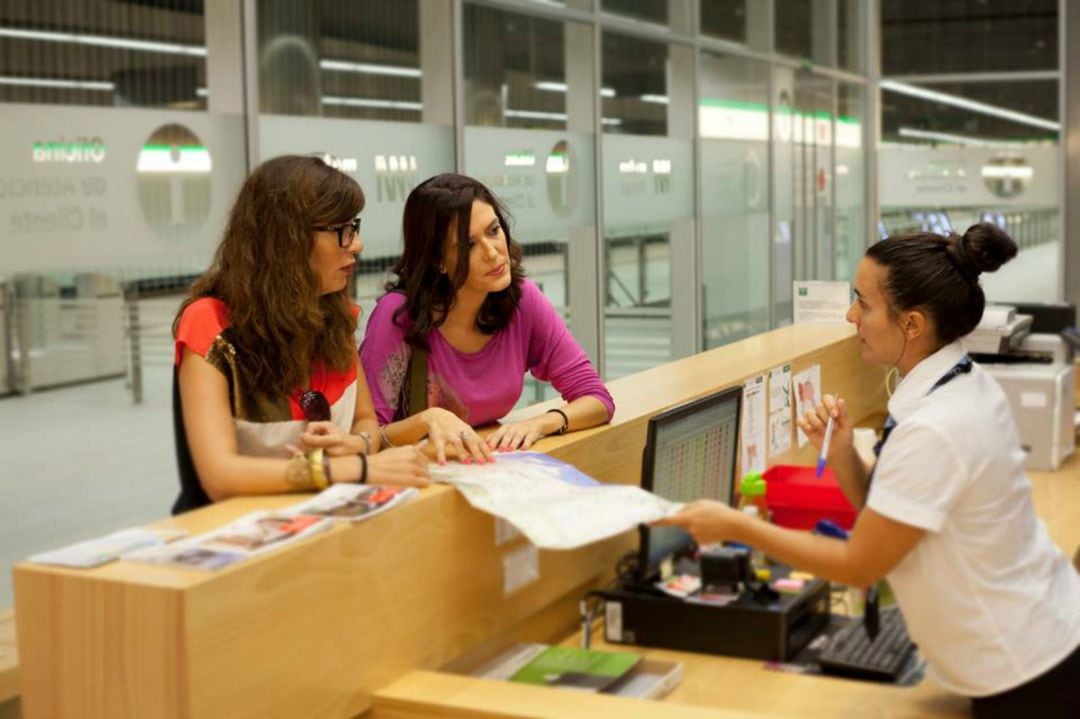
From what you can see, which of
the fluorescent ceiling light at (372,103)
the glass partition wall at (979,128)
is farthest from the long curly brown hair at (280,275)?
the glass partition wall at (979,128)

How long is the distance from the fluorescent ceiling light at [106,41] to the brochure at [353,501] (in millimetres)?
2135

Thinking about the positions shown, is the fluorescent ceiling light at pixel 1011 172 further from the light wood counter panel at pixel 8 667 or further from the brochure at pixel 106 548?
the brochure at pixel 106 548

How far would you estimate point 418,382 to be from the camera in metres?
2.93

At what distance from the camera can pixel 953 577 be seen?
7.06 ft

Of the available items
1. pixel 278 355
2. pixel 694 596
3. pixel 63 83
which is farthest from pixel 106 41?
pixel 694 596

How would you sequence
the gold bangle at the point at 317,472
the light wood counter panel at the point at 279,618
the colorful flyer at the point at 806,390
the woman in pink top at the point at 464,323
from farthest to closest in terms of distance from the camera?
the colorful flyer at the point at 806,390
the woman in pink top at the point at 464,323
the gold bangle at the point at 317,472
the light wood counter panel at the point at 279,618

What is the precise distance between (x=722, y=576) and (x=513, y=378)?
1.92 feet

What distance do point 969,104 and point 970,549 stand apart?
9.69 metres

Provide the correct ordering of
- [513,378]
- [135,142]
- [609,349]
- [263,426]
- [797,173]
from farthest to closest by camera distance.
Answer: [797,173]
[609,349]
[135,142]
[513,378]
[263,426]

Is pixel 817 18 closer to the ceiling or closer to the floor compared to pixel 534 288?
closer to the ceiling

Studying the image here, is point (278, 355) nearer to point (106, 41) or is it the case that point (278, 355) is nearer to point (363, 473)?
point (363, 473)

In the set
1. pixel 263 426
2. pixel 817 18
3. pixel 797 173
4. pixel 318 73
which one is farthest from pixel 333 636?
pixel 817 18

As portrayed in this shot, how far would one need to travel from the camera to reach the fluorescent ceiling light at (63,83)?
3.70 meters

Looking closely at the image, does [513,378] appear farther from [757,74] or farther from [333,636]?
[757,74]
